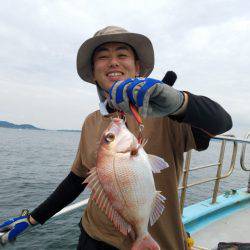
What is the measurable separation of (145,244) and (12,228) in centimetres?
140

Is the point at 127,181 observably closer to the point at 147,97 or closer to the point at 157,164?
the point at 157,164

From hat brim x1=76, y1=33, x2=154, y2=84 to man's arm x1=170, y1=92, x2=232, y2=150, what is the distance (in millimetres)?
827

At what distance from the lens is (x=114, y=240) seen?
2191 millimetres

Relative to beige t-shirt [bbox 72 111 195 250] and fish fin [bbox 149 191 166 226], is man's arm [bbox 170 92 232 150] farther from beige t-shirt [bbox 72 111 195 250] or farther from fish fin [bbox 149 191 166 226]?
fish fin [bbox 149 191 166 226]

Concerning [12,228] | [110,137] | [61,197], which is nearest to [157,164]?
[110,137]

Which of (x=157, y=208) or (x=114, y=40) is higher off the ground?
(x=114, y=40)

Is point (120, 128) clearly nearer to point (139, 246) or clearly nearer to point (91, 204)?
point (139, 246)

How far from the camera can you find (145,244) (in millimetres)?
1786

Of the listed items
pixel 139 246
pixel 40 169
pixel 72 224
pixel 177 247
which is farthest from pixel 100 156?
pixel 40 169

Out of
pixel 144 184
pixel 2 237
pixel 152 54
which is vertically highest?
pixel 152 54

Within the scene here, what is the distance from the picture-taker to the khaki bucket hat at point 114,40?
7.95 feet

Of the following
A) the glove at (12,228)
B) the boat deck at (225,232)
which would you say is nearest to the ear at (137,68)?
the glove at (12,228)

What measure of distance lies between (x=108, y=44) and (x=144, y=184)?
1206 mm

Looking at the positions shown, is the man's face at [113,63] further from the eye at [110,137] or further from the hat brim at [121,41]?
the eye at [110,137]
